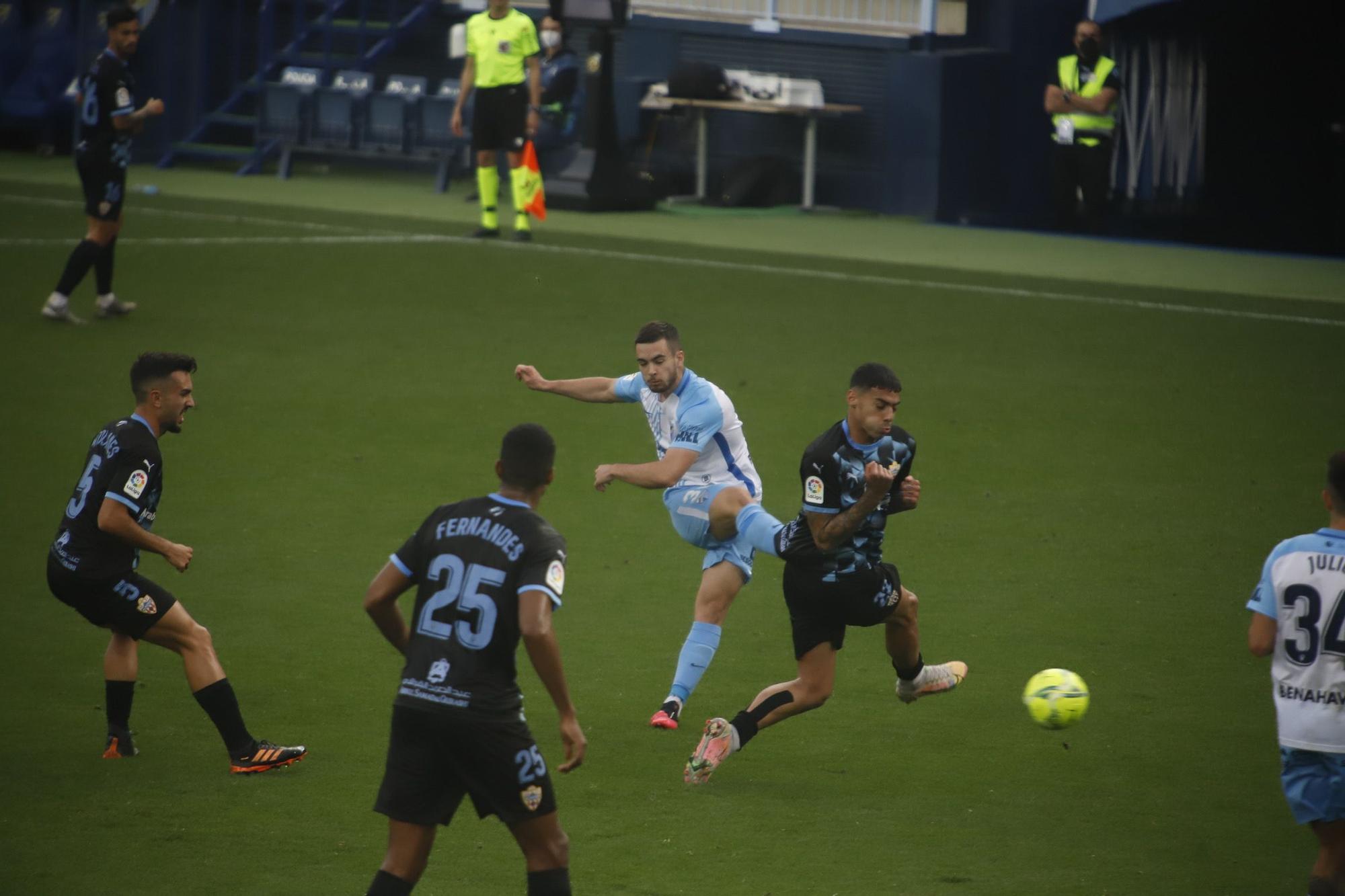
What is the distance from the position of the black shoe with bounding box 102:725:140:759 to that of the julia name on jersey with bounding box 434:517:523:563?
2.51 m

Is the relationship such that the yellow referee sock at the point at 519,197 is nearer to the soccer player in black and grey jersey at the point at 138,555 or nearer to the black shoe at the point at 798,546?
the soccer player in black and grey jersey at the point at 138,555

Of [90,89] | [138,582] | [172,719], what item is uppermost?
[90,89]

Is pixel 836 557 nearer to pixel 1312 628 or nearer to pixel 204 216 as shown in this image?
pixel 1312 628

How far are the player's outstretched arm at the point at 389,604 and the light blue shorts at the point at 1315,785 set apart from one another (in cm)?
263

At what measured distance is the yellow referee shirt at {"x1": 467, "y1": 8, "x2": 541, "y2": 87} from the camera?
21.3 m

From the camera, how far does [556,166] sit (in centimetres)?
2839

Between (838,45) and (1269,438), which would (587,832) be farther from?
(838,45)

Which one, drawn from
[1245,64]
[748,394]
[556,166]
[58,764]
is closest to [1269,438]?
[748,394]

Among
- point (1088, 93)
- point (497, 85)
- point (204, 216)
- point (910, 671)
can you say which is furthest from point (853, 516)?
point (204, 216)

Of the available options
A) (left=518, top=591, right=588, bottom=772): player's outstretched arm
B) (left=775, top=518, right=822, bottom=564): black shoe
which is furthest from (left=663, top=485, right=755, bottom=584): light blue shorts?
(left=518, top=591, right=588, bottom=772): player's outstretched arm

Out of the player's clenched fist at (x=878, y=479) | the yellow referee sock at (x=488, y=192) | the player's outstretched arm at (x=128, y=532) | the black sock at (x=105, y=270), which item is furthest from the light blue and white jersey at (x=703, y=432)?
the yellow referee sock at (x=488, y=192)

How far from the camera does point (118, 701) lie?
7070 mm

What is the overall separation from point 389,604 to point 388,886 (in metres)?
0.80

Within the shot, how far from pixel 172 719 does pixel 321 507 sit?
3310 mm
